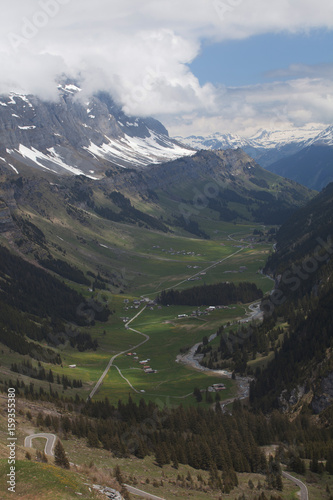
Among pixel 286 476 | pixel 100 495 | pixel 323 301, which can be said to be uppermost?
pixel 323 301

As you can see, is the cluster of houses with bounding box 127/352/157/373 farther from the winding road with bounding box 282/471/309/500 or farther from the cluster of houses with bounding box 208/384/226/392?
the winding road with bounding box 282/471/309/500

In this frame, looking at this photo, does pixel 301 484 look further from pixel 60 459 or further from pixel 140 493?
pixel 60 459

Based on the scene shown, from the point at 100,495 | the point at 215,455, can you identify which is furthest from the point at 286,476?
the point at 100,495

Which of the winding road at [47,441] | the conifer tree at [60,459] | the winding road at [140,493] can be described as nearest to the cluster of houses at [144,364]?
the winding road at [47,441]

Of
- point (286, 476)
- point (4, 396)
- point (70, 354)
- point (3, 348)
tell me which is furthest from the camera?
point (70, 354)

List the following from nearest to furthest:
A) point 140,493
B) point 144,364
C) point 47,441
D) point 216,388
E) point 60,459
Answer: point 140,493 → point 60,459 → point 47,441 → point 216,388 → point 144,364

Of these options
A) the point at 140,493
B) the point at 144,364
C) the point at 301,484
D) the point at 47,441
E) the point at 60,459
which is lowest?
the point at 301,484

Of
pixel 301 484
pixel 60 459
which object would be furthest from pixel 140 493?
pixel 301 484

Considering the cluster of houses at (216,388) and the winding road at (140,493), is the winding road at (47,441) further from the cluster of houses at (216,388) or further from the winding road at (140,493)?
the cluster of houses at (216,388)

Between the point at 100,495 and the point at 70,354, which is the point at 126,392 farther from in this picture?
the point at 100,495

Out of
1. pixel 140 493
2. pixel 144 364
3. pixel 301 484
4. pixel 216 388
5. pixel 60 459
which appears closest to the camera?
pixel 140 493
